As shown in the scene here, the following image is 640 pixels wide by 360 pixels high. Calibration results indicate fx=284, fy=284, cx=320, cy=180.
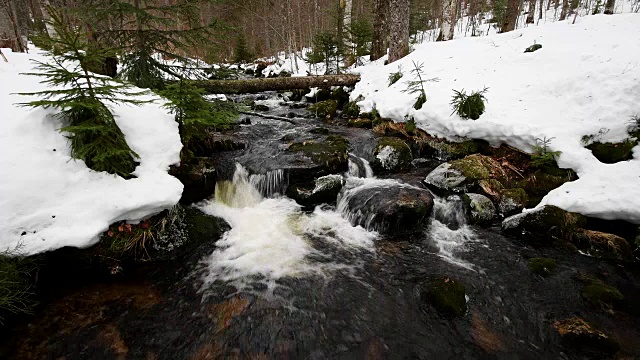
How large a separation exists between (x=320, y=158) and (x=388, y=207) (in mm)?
2573

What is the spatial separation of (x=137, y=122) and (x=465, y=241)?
651 cm

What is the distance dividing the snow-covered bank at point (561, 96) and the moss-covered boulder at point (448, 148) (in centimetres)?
25

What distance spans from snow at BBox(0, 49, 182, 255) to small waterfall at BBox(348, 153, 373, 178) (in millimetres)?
4552

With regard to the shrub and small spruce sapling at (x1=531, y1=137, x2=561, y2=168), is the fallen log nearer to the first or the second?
the shrub

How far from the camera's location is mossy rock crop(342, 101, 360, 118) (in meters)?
12.5

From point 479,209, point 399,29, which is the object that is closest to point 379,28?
point 399,29

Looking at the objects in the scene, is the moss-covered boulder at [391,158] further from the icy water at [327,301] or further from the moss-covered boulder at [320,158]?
the icy water at [327,301]

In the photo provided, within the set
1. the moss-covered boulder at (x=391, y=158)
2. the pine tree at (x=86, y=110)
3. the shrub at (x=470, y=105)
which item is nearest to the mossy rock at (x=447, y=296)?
the moss-covered boulder at (x=391, y=158)

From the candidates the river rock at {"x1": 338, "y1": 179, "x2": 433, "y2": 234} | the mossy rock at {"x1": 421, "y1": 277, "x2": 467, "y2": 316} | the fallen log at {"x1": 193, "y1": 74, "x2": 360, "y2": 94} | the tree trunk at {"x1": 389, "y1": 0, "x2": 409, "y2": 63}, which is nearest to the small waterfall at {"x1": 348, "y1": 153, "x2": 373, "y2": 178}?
the river rock at {"x1": 338, "y1": 179, "x2": 433, "y2": 234}

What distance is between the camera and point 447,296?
160 inches

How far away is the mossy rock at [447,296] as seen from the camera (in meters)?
3.97

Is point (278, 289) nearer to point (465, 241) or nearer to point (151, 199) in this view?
point (151, 199)

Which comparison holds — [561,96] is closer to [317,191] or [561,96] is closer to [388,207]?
[388,207]

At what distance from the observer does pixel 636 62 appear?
21.3 feet
